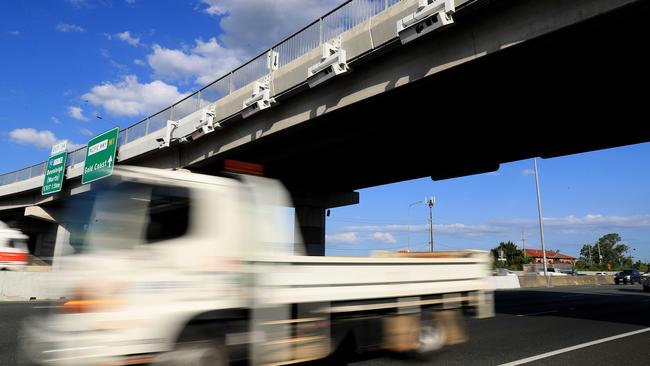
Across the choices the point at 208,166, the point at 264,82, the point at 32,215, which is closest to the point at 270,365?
the point at 264,82

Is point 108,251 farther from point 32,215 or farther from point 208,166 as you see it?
point 32,215

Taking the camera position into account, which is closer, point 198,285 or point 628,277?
point 198,285

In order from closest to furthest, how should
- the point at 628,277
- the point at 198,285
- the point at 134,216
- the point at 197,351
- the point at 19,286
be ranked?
the point at 197,351 → the point at 198,285 → the point at 134,216 → the point at 19,286 → the point at 628,277

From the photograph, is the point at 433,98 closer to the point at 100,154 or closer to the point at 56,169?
the point at 100,154

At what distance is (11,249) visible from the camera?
83.3 feet

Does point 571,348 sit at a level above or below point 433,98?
below

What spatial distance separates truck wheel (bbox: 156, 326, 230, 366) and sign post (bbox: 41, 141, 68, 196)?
27228 millimetres

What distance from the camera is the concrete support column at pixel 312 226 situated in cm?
2619

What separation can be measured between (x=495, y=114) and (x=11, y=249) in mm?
25825

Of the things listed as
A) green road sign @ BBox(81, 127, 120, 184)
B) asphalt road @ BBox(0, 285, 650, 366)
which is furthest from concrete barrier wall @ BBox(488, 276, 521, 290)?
green road sign @ BBox(81, 127, 120, 184)

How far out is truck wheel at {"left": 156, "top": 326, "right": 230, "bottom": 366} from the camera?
4180mm

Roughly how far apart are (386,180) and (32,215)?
2736 centimetres

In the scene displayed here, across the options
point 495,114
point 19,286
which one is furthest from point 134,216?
point 19,286

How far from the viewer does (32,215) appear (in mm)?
34625
